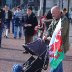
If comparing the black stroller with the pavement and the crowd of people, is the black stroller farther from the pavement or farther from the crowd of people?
the pavement

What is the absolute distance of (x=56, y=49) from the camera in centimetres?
766

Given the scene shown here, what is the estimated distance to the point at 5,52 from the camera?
14211 mm

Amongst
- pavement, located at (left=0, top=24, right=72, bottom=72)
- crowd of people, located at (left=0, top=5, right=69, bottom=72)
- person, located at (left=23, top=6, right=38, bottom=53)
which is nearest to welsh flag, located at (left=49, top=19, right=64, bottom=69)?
crowd of people, located at (left=0, top=5, right=69, bottom=72)

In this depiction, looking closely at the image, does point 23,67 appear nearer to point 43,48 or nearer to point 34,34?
point 43,48

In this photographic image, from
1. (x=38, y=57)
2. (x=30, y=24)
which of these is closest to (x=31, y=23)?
(x=30, y=24)

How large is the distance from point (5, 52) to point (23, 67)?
6.45 metres

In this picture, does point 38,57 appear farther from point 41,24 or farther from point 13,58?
point 41,24

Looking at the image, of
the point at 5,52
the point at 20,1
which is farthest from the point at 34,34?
the point at 20,1

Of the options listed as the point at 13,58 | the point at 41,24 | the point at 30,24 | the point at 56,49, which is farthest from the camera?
the point at 41,24

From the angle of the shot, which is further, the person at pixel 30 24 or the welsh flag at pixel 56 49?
the person at pixel 30 24

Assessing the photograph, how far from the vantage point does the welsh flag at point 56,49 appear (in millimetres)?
7613

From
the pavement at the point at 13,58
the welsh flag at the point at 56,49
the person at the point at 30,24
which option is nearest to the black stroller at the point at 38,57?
the welsh flag at the point at 56,49

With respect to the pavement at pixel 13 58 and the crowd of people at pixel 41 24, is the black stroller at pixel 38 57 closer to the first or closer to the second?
the crowd of people at pixel 41 24

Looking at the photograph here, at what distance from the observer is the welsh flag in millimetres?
7613
